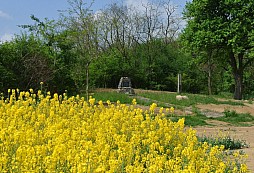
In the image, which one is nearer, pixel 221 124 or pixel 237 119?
pixel 221 124

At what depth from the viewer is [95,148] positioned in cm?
396

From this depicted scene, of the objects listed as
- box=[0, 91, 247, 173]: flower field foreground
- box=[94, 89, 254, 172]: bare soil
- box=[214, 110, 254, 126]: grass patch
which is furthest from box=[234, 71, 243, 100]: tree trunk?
box=[0, 91, 247, 173]: flower field foreground

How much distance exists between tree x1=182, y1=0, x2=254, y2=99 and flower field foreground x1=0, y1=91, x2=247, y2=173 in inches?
707

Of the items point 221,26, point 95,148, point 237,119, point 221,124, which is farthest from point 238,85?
point 95,148

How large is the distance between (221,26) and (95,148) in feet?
72.4

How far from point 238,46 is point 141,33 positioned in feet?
41.9

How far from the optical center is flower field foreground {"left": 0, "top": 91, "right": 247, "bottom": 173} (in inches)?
137

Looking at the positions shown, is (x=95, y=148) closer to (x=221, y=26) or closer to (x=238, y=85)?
(x=221, y=26)

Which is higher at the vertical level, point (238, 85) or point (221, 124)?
point (238, 85)

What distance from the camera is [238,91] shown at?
27.2 metres

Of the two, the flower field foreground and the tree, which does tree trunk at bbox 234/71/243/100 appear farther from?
the flower field foreground

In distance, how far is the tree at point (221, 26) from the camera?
24250mm

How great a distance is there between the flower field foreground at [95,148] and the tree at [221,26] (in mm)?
17955

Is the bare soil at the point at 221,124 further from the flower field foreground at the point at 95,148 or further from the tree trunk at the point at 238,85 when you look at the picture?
the tree trunk at the point at 238,85
